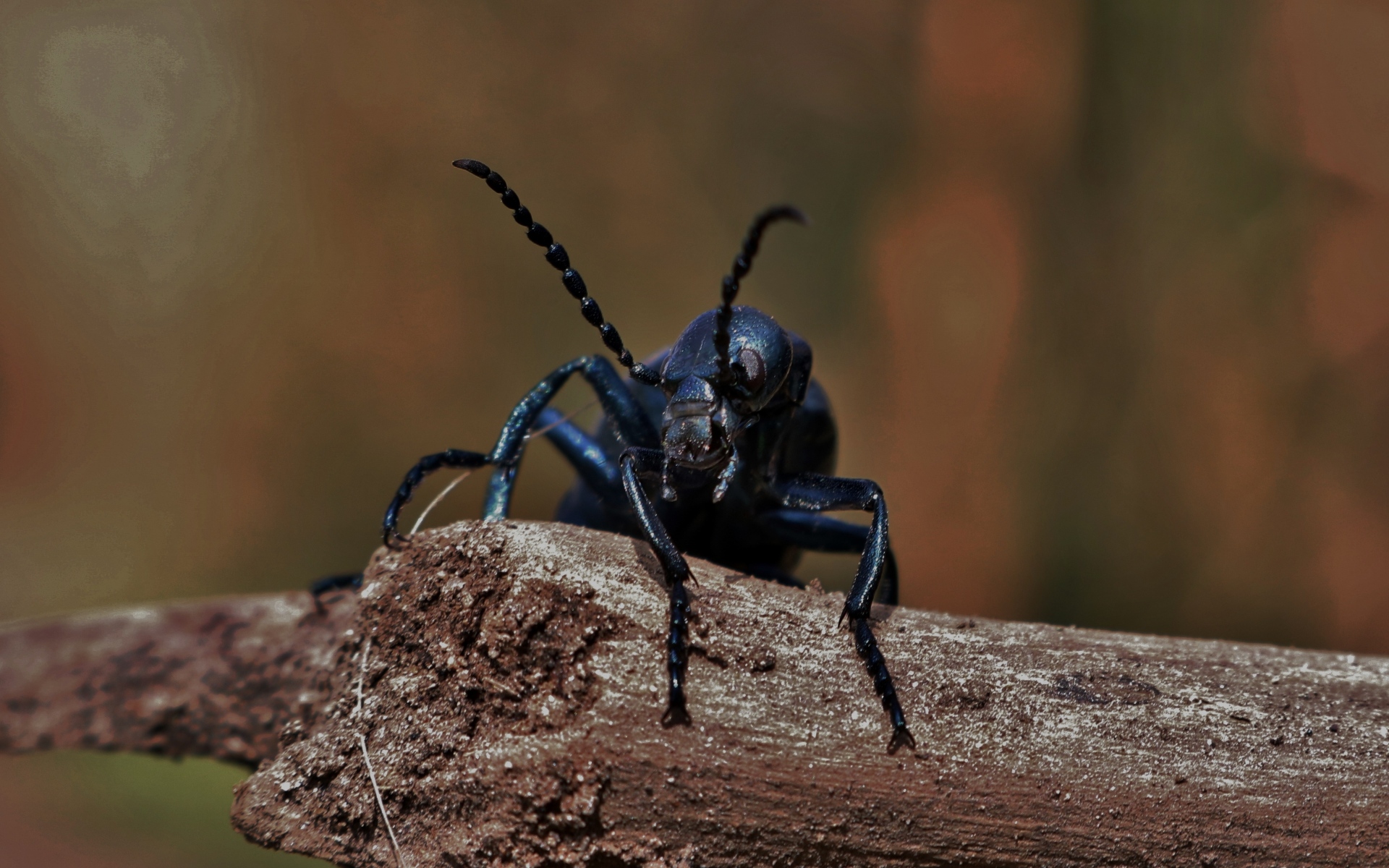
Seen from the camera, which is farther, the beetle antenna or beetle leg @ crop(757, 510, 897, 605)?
beetle leg @ crop(757, 510, 897, 605)

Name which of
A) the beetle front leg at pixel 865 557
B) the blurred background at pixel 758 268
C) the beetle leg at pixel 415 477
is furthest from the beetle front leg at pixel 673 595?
the blurred background at pixel 758 268

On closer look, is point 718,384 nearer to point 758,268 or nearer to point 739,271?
point 739,271

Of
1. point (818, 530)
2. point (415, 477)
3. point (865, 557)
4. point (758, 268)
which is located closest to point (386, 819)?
point (415, 477)

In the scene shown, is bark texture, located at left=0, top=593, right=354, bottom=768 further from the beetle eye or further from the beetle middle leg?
the beetle eye

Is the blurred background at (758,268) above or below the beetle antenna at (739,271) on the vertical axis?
above

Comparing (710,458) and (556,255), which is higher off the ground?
(556,255)

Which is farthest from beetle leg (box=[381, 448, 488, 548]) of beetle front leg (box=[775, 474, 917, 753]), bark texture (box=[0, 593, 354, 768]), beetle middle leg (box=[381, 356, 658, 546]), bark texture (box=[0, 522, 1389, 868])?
beetle front leg (box=[775, 474, 917, 753])

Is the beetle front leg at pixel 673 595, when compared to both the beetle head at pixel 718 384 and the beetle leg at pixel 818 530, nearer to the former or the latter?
the beetle head at pixel 718 384

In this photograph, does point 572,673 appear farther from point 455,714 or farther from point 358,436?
point 358,436
